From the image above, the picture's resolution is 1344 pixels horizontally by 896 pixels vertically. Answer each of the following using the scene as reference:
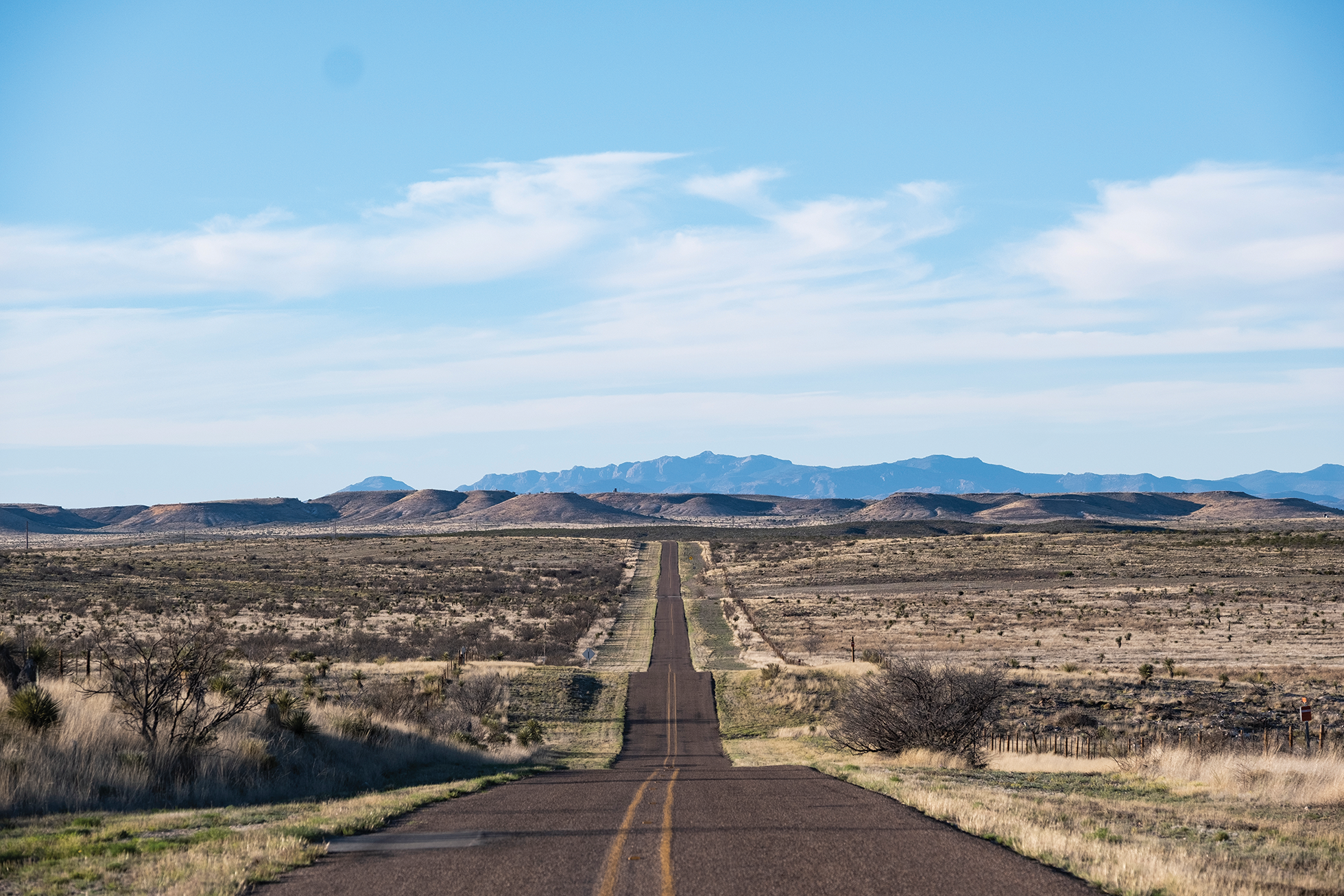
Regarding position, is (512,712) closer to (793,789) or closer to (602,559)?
(793,789)

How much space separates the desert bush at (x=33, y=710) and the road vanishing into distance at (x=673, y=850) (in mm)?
6290

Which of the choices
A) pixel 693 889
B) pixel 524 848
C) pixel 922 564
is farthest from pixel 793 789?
pixel 922 564

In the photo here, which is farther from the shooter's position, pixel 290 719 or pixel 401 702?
pixel 401 702

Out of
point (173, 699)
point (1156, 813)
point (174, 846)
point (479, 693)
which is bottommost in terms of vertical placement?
point (479, 693)

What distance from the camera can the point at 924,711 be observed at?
25578 mm

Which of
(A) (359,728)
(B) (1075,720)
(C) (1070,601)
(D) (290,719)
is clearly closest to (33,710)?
(D) (290,719)

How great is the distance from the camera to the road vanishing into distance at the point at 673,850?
825cm

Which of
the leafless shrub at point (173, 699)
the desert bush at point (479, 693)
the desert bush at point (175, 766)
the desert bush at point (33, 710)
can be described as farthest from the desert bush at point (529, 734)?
the desert bush at point (33, 710)

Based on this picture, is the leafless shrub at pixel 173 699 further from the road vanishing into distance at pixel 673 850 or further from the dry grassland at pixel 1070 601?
the dry grassland at pixel 1070 601

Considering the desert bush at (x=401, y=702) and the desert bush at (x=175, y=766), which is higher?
the desert bush at (x=175, y=766)

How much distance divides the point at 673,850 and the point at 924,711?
1750 centimetres

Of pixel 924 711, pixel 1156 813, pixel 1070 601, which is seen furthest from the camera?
pixel 1070 601

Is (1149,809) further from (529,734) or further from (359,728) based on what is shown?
(529,734)

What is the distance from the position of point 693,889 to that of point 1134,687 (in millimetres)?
35786
